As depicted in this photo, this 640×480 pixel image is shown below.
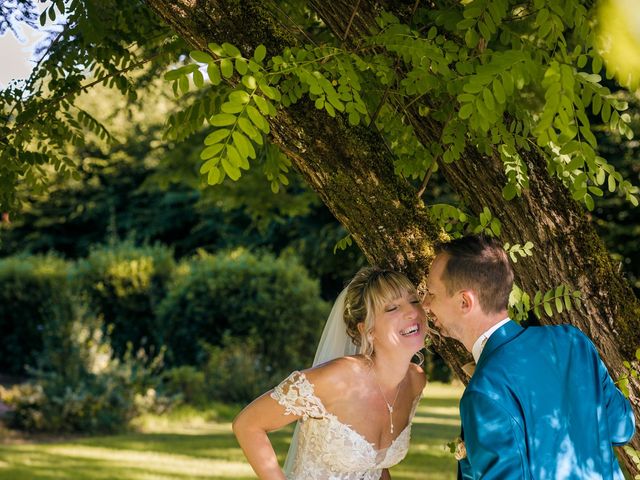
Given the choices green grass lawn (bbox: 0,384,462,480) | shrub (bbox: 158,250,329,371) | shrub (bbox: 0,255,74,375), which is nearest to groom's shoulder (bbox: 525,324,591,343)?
green grass lawn (bbox: 0,384,462,480)

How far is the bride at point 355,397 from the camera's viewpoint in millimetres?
3438

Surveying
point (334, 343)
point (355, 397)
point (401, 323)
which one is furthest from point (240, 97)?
point (334, 343)

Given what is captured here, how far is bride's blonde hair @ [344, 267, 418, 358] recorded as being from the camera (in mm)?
3340

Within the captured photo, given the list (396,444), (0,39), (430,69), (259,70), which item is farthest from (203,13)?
(396,444)

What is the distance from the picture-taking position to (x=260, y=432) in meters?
3.44

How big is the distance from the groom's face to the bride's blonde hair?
0.45 m

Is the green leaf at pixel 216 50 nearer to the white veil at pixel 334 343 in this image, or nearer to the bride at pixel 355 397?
the bride at pixel 355 397

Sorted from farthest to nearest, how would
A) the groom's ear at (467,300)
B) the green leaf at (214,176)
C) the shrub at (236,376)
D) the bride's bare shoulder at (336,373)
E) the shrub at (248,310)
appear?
the shrub at (248,310)
the shrub at (236,376)
the bride's bare shoulder at (336,373)
the groom's ear at (467,300)
the green leaf at (214,176)

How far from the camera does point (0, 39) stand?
4.19 meters

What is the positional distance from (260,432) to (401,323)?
0.73m

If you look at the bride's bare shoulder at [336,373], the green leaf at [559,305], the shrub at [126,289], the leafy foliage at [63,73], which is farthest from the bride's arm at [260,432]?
the shrub at [126,289]

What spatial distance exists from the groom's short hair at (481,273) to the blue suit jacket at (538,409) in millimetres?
108

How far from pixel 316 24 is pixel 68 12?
1569mm

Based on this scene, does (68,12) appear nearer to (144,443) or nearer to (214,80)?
(214,80)
